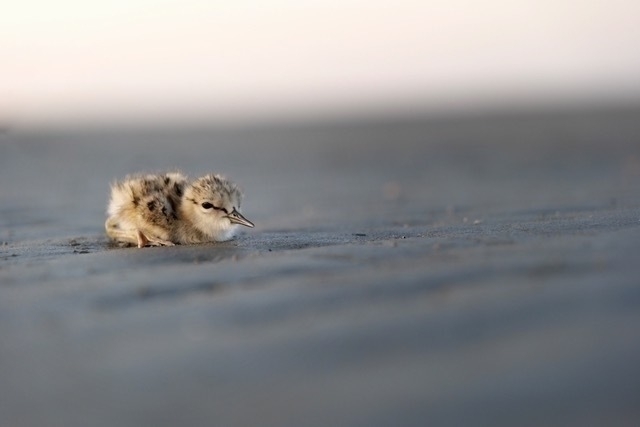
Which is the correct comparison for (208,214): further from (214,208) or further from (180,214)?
(180,214)

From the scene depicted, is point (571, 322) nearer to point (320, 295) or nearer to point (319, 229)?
point (320, 295)

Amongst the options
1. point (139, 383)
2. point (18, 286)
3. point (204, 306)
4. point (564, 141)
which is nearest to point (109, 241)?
point (18, 286)

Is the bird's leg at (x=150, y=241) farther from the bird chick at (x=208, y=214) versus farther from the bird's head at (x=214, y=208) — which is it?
the bird's head at (x=214, y=208)

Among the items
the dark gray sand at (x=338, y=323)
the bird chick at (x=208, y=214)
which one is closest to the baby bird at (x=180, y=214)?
the bird chick at (x=208, y=214)

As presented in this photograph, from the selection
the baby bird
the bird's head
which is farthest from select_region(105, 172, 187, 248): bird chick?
the bird's head

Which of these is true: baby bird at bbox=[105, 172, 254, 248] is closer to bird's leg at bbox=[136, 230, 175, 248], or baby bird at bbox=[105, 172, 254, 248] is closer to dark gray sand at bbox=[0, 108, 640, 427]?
bird's leg at bbox=[136, 230, 175, 248]

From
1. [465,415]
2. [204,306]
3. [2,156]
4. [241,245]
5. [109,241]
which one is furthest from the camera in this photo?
[2,156]
